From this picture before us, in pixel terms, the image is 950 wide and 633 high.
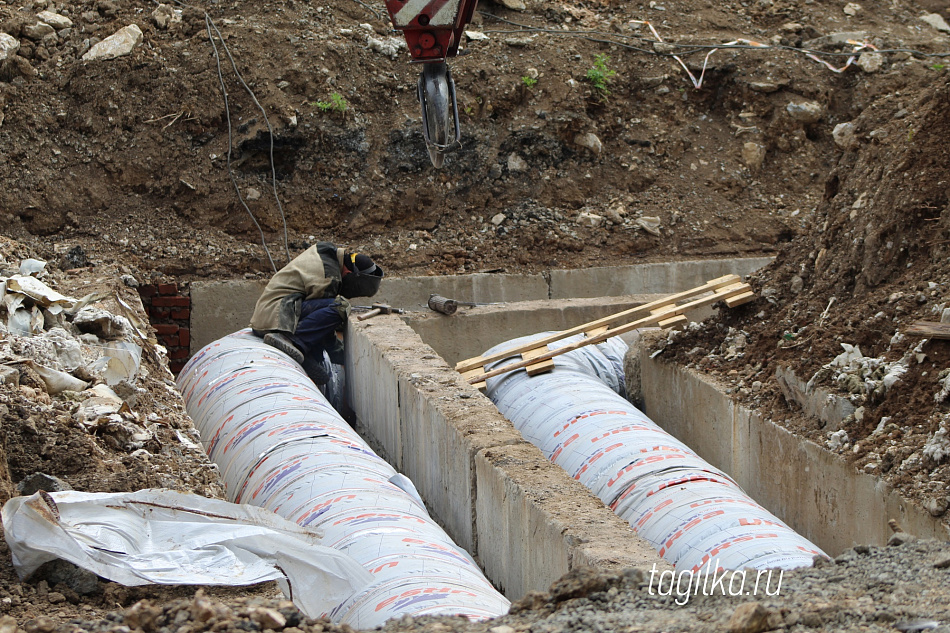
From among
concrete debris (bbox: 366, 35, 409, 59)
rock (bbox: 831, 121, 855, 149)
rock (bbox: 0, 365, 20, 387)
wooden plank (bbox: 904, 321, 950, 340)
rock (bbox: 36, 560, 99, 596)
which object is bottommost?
rock (bbox: 36, 560, 99, 596)

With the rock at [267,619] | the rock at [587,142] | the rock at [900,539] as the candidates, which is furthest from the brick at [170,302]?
the rock at [900,539]

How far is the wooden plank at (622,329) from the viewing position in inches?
249

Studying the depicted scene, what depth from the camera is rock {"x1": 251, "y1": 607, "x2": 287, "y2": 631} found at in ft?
7.45

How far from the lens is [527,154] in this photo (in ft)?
34.3

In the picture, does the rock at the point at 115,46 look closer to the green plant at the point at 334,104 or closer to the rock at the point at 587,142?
→ the green plant at the point at 334,104

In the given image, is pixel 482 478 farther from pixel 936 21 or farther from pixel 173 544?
pixel 936 21

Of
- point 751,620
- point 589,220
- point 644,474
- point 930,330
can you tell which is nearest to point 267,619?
point 751,620

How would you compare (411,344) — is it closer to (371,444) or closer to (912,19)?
(371,444)

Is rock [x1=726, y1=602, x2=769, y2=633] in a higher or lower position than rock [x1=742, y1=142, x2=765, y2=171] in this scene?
lower

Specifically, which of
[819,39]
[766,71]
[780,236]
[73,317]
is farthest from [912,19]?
[73,317]

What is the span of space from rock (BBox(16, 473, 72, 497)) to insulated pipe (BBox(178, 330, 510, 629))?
1.16 meters

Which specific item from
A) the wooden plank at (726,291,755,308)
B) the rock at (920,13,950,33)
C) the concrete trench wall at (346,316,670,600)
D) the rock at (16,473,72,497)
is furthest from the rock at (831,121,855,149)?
the rock at (920,13,950,33)

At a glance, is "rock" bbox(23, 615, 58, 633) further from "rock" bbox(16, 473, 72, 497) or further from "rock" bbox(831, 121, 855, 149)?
"rock" bbox(831, 121, 855, 149)

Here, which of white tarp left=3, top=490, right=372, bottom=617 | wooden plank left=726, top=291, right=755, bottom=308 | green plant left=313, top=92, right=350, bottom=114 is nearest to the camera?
white tarp left=3, top=490, right=372, bottom=617
